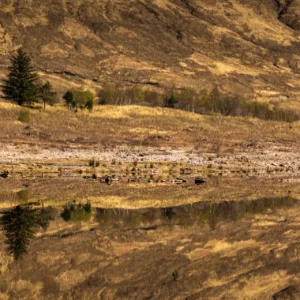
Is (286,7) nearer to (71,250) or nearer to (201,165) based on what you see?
(201,165)

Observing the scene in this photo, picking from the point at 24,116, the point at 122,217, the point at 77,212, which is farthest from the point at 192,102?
the point at 77,212

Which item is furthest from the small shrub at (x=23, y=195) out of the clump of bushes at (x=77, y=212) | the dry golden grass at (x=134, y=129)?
the dry golden grass at (x=134, y=129)

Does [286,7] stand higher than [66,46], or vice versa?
[286,7]

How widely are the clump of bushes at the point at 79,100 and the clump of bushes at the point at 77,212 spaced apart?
1619 inches

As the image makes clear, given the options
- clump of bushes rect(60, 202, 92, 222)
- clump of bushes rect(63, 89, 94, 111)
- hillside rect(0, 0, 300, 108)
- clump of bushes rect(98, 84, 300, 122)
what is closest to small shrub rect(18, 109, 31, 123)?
clump of bushes rect(63, 89, 94, 111)

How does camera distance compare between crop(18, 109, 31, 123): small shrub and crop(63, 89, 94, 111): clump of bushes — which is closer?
crop(18, 109, 31, 123): small shrub

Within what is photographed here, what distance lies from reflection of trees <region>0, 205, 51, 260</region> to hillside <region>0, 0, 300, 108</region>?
66.3m

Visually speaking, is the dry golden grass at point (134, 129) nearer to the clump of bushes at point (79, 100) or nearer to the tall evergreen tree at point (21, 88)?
the clump of bushes at point (79, 100)

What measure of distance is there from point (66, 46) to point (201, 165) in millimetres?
64533

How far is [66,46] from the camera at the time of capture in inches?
4478

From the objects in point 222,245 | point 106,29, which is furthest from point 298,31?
point 222,245

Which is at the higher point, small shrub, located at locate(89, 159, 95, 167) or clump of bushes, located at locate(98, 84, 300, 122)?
clump of bushes, located at locate(98, 84, 300, 122)

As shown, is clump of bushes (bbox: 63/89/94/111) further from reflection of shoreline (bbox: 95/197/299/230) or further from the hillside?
reflection of shoreline (bbox: 95/197/299/230)

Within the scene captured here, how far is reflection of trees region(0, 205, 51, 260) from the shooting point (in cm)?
2041
